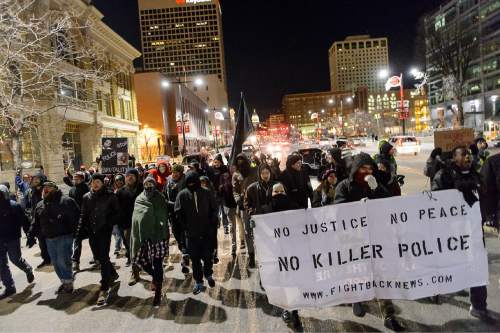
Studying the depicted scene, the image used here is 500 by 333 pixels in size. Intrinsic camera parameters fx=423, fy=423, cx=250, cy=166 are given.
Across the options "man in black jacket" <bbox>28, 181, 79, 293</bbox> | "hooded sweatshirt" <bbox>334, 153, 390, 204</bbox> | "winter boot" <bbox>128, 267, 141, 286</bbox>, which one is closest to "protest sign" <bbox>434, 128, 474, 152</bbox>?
"hooded sweatshirt" <bbox>334, 153, 390, 204</bbox>

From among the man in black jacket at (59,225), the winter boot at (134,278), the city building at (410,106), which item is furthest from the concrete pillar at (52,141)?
the city building at (410,106)

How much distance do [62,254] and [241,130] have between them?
4355mm

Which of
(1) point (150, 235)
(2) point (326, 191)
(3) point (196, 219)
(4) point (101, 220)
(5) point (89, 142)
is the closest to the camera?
(1) point (150, 235)

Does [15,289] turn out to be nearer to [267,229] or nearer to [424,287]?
[267,229]

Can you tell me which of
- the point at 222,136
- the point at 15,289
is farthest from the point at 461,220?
the point at 222,136

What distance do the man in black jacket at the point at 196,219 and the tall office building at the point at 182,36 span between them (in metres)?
165

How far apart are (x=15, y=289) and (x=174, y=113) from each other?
6027cm

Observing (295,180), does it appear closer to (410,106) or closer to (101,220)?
(101,220)

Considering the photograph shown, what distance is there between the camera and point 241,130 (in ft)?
30.1

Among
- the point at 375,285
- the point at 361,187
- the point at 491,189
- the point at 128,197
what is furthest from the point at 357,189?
the point at 128,197

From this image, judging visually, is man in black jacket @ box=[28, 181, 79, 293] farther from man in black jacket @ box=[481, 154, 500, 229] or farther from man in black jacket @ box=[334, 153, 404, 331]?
man in black jacket @ box=[481, 154, 500, 229]

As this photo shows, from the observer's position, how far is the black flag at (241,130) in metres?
9.02

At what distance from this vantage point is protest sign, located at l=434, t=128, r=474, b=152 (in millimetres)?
12250

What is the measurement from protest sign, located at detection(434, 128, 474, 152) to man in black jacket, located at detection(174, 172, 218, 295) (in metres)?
8.55
